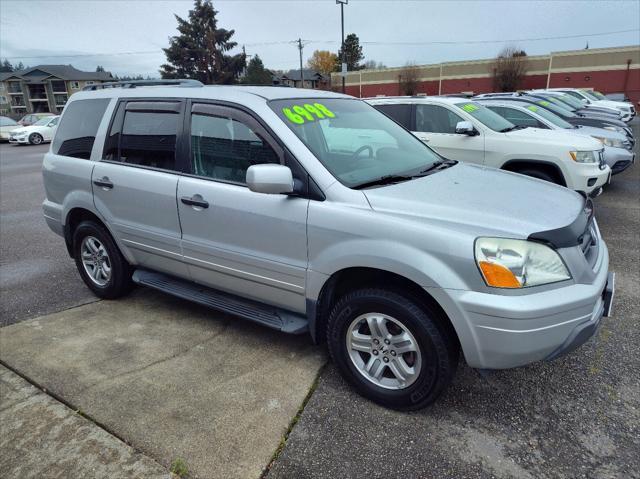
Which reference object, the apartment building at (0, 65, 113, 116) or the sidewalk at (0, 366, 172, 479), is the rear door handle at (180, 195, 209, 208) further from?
the apartment building at (0, 65, 113, 116)

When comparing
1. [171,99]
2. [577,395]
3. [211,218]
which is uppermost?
[171,99]

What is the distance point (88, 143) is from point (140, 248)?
116 cm

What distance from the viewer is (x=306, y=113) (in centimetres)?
323

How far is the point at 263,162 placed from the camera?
303 centimetres

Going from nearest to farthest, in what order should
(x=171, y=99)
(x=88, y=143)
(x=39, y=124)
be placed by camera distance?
(x=171, y=99)
(x=88, y=143)
(x=39, y=124)

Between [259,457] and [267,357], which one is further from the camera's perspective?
[267,357]

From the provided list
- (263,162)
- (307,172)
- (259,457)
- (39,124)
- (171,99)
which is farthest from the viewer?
(39,124)

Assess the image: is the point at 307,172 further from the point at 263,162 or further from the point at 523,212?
the point at 523,212

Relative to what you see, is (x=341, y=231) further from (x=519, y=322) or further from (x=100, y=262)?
(x=100, y=262)

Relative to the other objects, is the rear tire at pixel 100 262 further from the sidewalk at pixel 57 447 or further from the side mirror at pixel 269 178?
the side mirror at pixel 269 178

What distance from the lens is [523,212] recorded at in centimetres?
253

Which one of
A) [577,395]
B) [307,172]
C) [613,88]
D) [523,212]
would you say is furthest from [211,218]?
[613,88]

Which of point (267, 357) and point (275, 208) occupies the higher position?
point (275, 208)

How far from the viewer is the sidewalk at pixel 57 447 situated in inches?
90.8
